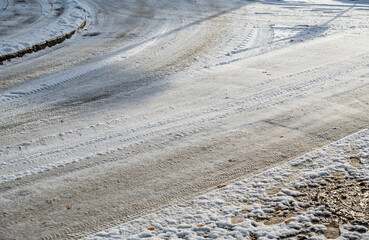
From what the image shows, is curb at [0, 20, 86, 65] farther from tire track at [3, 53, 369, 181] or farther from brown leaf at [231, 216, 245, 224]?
brown leaf at [231, 216, 245, 224]

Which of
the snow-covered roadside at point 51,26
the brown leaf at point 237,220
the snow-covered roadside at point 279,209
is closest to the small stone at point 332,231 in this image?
the snow-covered roadside at point 279,209

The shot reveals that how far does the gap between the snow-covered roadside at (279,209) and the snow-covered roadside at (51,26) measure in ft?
19.9

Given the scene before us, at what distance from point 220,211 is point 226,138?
1482mm

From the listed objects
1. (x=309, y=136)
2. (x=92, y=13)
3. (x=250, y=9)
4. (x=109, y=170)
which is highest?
(x=92, y=13)

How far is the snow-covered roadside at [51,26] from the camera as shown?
8.70 meters

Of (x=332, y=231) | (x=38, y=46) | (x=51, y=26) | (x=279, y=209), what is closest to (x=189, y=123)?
(x=279, y=209)

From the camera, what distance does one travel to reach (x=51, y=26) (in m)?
10.2

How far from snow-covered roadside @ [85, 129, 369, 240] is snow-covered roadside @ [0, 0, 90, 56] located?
6068 millimetres

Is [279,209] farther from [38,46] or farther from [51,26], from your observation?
[51,26]

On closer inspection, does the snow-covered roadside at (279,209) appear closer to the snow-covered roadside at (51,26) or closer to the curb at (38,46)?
the curb at (38,46)

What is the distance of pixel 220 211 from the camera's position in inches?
142

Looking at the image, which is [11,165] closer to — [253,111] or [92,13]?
[253,111]

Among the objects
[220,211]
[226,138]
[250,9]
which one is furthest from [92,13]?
[220,211]

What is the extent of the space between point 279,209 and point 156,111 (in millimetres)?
2605
